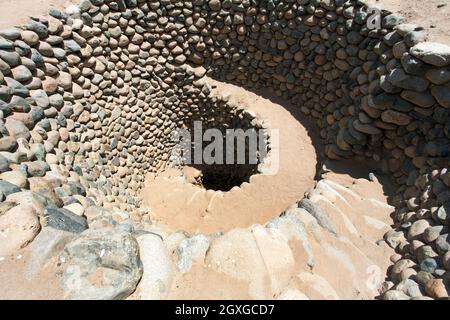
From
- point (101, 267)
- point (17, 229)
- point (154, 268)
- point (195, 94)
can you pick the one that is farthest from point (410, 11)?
point (17, 229)

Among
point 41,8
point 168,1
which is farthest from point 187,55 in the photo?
point 41,8

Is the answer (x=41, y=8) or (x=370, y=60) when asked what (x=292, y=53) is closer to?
(x=370, y=60)

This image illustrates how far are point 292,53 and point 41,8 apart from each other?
358 centimetres

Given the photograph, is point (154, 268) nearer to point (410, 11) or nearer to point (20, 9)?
point (20, 9)

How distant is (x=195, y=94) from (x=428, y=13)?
376 centimetres

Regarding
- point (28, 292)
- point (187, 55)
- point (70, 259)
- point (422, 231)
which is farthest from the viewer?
point (187, 55)

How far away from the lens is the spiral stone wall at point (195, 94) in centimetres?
304

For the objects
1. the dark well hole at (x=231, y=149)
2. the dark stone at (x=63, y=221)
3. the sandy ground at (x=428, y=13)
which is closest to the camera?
the dark stone at (x=63, y=221)

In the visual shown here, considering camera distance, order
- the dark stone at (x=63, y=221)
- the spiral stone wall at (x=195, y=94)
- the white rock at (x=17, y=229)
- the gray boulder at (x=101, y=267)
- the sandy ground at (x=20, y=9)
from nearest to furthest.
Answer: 1. the gray boulder at (x=101, y=267)
2. the white rock at (x=17, y=229)
3. the dark stone at (x=63, y=221)
4. the spiral stone wall at (x=195, y=94)
5. the sandy ground at (x=20, y=9)

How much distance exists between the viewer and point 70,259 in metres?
2.09

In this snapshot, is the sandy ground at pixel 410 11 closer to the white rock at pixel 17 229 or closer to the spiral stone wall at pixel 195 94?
the spiral stone wall at pixel 195 94

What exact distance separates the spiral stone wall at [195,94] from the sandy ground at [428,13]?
178 mm

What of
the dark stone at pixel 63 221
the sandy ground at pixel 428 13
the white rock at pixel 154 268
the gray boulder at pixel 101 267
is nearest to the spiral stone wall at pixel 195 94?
the dark stone at pixel 63 221

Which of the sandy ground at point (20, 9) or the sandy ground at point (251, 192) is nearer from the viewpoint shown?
the sandy ground at point (20, 9)
